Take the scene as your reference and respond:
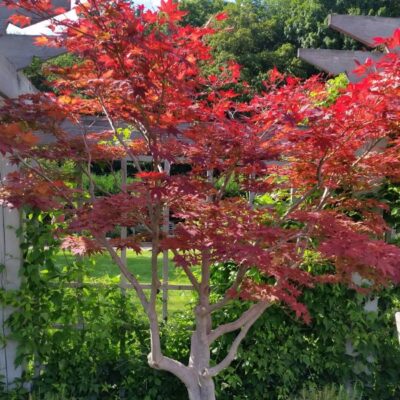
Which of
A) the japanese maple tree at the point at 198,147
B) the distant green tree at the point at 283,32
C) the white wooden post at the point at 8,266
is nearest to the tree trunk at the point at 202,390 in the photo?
the japanese maple tree at the point at 198,147

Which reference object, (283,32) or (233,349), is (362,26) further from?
(283,32)

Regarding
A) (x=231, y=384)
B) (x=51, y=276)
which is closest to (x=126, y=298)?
(x=51, y=276)

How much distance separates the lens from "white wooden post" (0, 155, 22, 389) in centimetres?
374

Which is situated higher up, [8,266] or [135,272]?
[8,266]

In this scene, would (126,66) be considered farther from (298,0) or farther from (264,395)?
(298,0)

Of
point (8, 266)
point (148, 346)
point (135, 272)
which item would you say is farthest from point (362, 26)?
point (135, 272)

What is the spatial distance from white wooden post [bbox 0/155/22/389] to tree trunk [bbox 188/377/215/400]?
137 cm

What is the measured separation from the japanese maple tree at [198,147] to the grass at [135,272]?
55 centimetres

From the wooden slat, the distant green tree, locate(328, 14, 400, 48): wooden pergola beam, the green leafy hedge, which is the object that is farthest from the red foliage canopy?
the distant green tree

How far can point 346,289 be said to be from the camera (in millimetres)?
3834

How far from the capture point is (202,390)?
10.2ft

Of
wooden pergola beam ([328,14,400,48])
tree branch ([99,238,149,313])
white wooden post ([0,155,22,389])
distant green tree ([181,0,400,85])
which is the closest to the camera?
Result: tree branch ([99,238,149,313])

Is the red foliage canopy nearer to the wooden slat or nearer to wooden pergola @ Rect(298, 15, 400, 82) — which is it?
the wooden slat

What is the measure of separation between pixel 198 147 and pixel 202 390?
133cm
